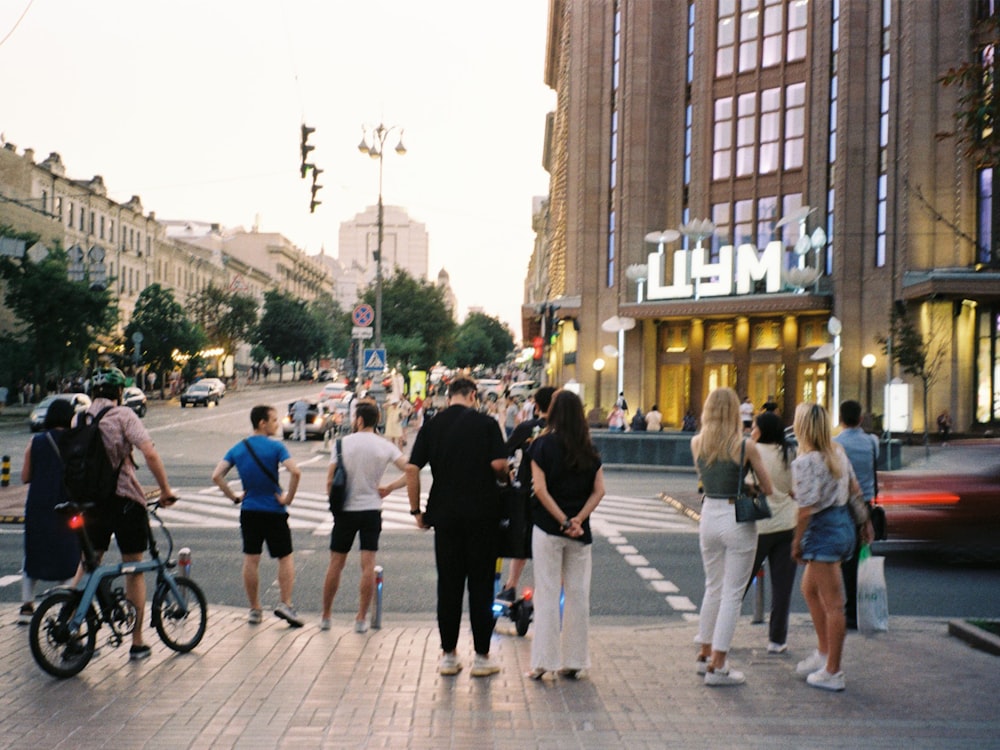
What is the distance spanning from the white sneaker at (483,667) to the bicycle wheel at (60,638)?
2527mm

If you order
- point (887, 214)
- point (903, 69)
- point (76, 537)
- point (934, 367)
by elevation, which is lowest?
point (76, 537)

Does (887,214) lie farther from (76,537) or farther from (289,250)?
(289,250)

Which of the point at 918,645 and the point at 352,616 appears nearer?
the point at 918,645

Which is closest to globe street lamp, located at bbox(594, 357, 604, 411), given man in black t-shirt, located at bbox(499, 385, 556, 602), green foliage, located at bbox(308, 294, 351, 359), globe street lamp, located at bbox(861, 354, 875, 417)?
globe street lamp, located at bbox(861, 354, 875, 417)

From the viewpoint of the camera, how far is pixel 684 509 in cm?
1906

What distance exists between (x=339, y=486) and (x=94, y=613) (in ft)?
6.98

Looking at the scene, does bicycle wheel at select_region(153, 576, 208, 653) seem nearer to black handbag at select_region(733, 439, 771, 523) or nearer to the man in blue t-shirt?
the man in blue t-shirt

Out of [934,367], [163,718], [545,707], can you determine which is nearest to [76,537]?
[163,718]

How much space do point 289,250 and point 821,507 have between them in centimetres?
14932

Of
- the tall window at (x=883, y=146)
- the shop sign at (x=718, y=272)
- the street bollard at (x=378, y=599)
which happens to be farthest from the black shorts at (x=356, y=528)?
the shop sign at (x=718, y=272)

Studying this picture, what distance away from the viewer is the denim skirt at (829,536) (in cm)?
754

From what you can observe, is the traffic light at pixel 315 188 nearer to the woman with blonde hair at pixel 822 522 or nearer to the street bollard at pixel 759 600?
the street bollard at pixel 759 600

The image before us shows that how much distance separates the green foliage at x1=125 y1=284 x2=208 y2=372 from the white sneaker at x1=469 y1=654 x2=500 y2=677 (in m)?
70.1

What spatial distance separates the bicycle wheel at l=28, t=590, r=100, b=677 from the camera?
7.27 meters
